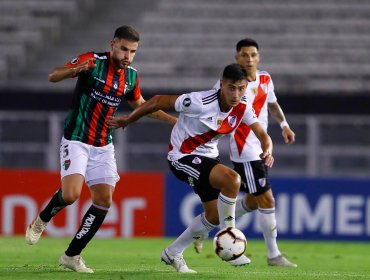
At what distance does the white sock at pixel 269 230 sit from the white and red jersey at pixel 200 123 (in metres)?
1.59

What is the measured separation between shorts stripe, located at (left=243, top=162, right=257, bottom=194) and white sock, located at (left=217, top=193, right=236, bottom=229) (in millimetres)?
1706

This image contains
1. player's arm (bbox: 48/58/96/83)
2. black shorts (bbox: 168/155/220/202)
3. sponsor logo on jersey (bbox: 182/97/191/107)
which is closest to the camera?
player's arm (bbox: 48/58/96/83)

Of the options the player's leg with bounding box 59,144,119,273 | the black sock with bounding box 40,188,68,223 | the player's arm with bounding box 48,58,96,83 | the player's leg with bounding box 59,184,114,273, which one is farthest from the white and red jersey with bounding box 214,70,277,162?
the player's arm with bounding box 48,58,96,83

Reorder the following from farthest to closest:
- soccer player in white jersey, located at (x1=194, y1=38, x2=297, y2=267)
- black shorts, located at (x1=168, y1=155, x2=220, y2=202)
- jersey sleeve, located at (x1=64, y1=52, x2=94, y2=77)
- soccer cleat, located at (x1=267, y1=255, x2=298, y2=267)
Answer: soccer player in white jersey, located at (x1=194, y1=38, x2=297, y2=267) < soccer cleat, located at (x1=267, y1=255, x2=298, y2=267) < black shorts, located at (x1=168, y1=155, x2=220, y2=202) < jersey sleeve, located at (x1=64, y1=52, x2=94, y2=77)

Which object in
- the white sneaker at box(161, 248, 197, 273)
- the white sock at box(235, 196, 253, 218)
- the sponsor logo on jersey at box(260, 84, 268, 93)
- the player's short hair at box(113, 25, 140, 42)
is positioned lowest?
the white sneaker at box(161, 248, 197, 273)

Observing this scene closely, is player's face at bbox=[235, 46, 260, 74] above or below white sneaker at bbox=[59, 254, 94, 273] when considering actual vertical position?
above

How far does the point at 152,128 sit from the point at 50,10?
6.76 meters

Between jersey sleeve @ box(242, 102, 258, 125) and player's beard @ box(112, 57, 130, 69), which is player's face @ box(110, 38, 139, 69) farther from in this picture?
jersey sleeve @ box(242, 102, 258, 125)

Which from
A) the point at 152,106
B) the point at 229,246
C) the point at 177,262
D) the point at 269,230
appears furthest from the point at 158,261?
the point at 152,106

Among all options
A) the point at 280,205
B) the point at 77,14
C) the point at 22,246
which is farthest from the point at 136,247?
the point at 77,14

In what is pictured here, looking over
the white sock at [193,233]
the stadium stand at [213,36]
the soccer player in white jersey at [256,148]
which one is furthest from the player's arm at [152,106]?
the stadium stand at [213,36]

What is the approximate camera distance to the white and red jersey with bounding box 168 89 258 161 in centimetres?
988

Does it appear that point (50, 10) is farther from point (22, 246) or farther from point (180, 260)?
point (180, 260)

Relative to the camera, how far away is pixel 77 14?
2467 cm
